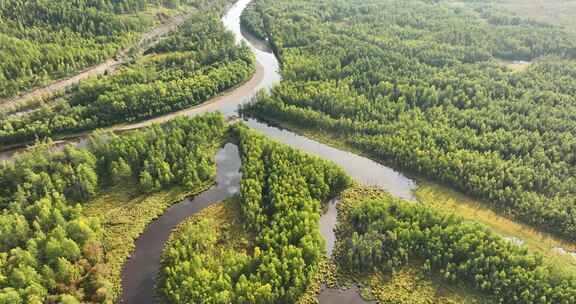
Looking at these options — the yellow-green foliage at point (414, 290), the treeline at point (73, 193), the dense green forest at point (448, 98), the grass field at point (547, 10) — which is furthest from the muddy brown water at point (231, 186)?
the grass field at point (547, 10)

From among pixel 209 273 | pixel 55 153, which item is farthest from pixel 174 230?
pixel 55 153

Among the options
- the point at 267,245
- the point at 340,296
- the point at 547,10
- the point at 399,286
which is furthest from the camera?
the point at 547,10

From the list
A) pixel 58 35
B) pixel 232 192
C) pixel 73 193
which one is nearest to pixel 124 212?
pixel 73 193

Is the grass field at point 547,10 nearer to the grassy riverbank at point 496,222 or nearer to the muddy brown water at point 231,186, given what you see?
the grassy riverbank at point 496,222

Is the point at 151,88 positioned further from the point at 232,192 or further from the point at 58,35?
the point at 58,35

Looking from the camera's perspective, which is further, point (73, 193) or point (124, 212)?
point (73, 193)

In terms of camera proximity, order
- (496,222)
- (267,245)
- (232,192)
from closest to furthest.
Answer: (267,245)
(496,222)
(232,192)

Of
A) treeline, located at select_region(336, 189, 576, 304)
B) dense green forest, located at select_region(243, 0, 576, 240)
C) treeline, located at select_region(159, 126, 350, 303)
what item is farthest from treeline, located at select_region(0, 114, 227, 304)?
treeline, located at select_region(336, 189, 576, 304)
